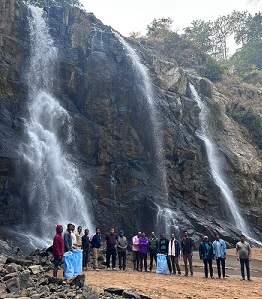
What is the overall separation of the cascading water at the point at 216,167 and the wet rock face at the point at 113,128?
94 cm

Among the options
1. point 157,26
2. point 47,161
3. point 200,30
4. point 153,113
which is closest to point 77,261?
point 47,161

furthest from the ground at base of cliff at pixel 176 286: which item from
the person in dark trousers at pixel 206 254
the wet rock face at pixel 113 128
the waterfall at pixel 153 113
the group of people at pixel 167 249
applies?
the waterfall at pixel 153 113

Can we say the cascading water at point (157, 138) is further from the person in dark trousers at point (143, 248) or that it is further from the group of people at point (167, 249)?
the person in dark trousers at point (143, 248)

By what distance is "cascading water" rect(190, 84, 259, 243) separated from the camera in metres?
30.2

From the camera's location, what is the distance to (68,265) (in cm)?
1023

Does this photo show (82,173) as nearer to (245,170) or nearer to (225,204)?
(225,204)

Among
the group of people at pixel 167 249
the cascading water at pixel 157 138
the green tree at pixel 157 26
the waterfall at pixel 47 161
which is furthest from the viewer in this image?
the green tree at pixel 157 26

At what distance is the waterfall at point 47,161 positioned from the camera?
22.9m

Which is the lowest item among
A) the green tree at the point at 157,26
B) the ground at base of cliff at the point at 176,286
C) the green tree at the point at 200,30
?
the ground at base of cliff at the point at 176,286

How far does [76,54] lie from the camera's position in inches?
1297

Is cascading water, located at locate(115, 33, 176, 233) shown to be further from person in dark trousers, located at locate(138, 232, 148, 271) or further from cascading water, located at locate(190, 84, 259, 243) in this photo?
person in dark trousers, located at locate(138, 232, 148, 271)

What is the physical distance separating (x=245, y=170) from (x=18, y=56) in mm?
22920

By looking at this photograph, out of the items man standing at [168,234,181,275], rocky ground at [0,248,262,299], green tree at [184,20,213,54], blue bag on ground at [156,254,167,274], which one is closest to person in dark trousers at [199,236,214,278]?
man standing at [168,234,181,275]

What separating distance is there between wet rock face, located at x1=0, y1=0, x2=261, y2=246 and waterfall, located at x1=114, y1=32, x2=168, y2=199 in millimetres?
286
